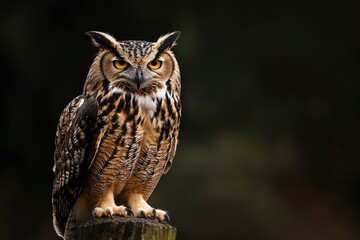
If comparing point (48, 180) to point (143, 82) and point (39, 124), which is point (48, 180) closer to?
point (39, 124)

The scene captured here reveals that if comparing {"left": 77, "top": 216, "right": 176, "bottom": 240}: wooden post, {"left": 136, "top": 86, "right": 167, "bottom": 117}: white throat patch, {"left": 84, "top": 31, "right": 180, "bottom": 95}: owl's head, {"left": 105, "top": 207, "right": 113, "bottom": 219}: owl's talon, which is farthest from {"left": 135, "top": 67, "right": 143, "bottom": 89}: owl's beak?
{"left": 77, "top": 216, "right": 176, "bottom": 240}: wooden post

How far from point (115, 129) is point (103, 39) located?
1.19ft

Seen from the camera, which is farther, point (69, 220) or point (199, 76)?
point (199, 76)

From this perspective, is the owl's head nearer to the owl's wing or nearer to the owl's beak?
the owl's beak

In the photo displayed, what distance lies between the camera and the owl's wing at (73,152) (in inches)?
153

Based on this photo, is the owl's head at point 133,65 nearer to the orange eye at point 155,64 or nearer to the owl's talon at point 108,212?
the orange eye at point 155,64

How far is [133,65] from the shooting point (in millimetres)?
3734

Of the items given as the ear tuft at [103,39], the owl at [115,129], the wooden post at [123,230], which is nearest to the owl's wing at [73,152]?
the owl at [115,129]

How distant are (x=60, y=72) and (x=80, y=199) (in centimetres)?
705

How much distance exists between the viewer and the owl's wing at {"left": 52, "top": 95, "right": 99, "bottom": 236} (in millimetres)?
3874

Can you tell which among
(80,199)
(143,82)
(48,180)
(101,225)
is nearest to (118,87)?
(143,82)

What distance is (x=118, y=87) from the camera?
3.85 meters

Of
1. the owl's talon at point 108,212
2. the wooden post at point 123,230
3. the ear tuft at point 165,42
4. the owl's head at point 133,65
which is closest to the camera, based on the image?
the wooden post at point 123,230

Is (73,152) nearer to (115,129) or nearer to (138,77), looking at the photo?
(115,129)
